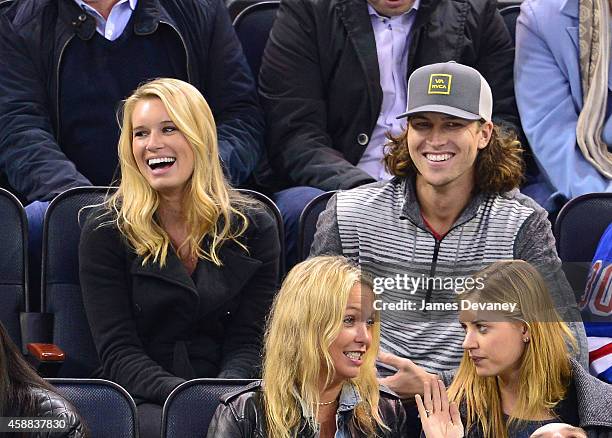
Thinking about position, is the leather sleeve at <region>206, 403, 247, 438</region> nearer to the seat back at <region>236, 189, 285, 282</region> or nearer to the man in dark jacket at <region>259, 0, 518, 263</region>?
the seat back at <region>236, 189, 285, 282</region>

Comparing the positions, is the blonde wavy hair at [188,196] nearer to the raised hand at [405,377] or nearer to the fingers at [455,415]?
the raised hand at [405,377]

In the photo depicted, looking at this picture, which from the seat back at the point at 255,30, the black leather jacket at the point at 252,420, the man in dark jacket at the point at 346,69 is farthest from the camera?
the seat back at the point at 255,30

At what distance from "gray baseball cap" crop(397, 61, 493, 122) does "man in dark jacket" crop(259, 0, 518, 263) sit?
61 centimetres

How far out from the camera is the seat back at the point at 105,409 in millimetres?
3137

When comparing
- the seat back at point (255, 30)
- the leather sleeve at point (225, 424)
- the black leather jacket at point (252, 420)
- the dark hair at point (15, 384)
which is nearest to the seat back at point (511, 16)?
the seat back at point (255, 30)

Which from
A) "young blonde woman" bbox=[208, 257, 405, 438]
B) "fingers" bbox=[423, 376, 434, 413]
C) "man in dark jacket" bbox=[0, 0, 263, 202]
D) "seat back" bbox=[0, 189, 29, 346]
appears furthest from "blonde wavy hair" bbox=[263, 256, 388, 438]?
"man in dark jacket" bbox=[0, 0, 263, 202]

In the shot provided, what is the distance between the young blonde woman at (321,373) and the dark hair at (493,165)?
61 centimetres

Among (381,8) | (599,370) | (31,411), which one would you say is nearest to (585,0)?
(381,8)

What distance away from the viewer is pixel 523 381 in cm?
312

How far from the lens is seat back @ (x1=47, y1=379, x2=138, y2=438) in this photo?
123 inches

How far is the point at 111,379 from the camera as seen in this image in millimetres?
3498

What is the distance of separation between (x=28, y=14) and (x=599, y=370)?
6.20ft

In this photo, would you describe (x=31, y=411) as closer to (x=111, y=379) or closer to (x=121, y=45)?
(x=111, y=379)

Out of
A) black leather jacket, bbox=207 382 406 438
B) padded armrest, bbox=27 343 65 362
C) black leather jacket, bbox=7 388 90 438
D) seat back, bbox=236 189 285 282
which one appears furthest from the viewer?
seat back, bbox=236 189 285 282
